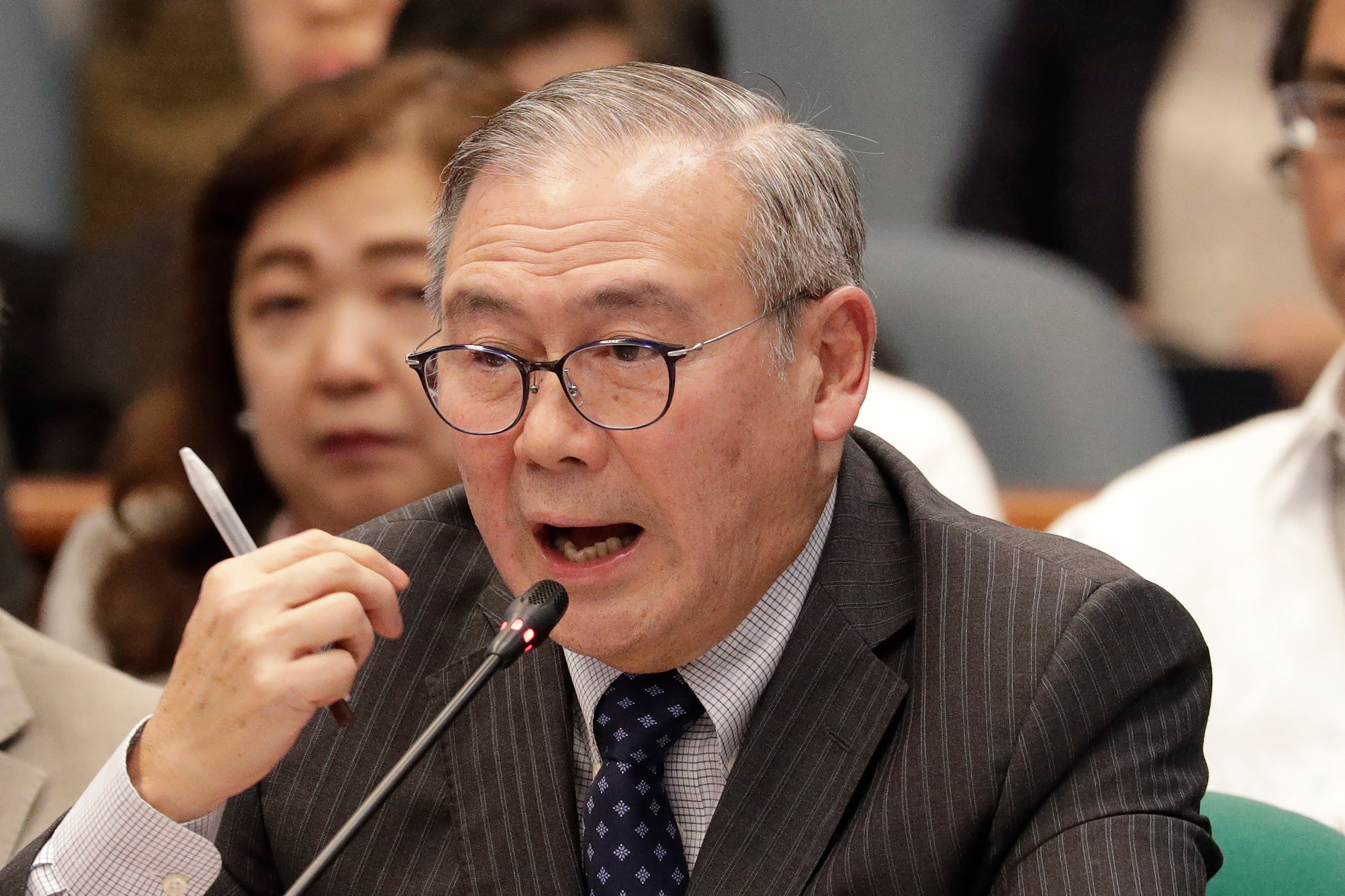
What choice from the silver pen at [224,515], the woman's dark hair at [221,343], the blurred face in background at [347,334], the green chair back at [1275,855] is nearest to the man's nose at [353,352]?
the blurred face in background at [347,334]

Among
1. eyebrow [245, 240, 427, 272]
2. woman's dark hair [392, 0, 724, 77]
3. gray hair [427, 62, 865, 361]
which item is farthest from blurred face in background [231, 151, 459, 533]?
gray hair [427, 62, 865, 361]

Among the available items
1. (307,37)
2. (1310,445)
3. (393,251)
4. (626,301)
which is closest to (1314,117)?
(1310,445)

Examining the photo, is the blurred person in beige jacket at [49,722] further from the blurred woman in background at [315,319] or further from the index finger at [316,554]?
the blurred woman in background at [315,319]

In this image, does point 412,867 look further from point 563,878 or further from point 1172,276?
point 1172,276

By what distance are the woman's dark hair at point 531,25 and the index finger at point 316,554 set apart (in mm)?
1847

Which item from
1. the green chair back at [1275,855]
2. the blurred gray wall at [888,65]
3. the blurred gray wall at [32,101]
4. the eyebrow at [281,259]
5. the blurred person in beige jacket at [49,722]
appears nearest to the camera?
the green chair back at [1275,855]

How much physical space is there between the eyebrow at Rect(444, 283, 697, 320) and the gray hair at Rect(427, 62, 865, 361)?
0.23ft

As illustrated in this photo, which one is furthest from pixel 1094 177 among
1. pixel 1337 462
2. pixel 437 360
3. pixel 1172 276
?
pixel 437 360

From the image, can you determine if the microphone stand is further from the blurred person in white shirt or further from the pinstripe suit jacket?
the blurred person in white shirt

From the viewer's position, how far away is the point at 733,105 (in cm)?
149

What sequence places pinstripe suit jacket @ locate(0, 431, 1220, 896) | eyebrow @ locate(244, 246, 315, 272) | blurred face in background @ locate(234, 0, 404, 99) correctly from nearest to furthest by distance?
pinstripe suit jacket @ locate(0, 431, 1220, 896)
eyebrow @ locate(244, 246, 315, 272)
blurred face in background @ locate(234, 0, 404, 99)

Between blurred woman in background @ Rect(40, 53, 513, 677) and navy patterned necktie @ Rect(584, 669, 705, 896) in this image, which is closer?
navy patterned necktie @ Rect(584, 669, 705, 896)

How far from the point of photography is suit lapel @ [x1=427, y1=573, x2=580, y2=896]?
4.85 ft

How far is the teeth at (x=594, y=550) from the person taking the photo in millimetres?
1406
